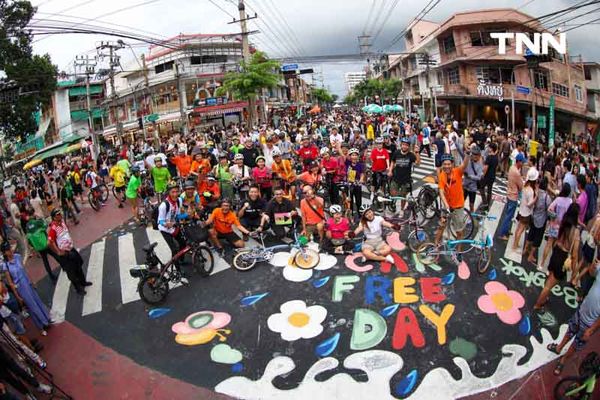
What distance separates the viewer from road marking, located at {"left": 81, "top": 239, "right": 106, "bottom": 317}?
7.69m

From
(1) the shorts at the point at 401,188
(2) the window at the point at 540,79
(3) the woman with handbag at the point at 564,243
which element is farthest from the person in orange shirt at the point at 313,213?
(2) the window at the point at 540,79

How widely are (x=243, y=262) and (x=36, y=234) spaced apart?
16.0 ft

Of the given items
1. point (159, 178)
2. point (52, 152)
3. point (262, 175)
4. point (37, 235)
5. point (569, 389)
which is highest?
point (52, 152)

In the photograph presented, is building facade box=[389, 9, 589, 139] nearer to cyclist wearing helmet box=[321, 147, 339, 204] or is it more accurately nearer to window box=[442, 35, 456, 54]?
window box=[442, 35, 456, 54]

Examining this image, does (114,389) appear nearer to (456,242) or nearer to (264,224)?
(264,224)

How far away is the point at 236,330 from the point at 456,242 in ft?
14.9

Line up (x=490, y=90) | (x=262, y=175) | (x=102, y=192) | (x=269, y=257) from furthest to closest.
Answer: (x=490, y=90) < (x=102, y=192) < (x=262, y=175) < (x=269, y=257)

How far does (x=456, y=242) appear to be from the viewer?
7.39 m

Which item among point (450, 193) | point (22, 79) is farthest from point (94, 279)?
point (22, 79)

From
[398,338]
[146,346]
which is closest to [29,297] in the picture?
[146,346]

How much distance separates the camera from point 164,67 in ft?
144

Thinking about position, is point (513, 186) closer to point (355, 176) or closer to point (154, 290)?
point (355, 176)

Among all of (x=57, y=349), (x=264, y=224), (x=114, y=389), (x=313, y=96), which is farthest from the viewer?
(x=313, y=96)

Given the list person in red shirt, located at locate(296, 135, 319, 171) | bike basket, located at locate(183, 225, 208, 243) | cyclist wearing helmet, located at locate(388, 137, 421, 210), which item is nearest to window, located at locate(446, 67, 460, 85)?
person in red shirt, located at locate(296, 135, 319, 171)
